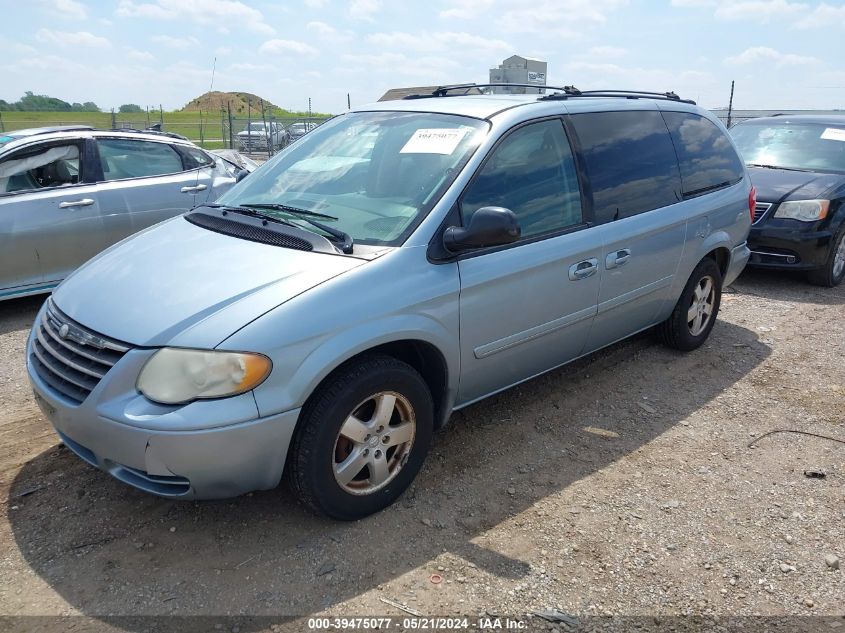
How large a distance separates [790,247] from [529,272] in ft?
15.8

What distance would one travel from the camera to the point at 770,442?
12.7 ft

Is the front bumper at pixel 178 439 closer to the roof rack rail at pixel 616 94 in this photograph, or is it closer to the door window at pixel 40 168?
the roof rack rail at pixel 616 94

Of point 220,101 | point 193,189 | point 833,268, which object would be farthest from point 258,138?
point 220,101

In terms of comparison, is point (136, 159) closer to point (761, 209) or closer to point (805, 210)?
point (761, 209)

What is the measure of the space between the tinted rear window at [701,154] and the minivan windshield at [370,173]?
6.19 feet

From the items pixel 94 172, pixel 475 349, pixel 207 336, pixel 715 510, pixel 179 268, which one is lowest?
pixel 715 510

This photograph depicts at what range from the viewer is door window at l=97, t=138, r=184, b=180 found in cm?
635

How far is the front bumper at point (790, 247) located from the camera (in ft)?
22.7

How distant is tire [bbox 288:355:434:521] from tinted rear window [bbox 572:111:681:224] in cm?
167

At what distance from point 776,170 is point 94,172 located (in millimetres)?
7215

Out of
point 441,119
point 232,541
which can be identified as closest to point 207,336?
point 232,541

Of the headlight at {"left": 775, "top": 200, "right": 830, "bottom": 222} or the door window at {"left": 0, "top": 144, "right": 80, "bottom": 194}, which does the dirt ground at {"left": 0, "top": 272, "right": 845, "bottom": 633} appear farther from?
the headlight at {"left": 775, "top": 200, "right": 830, "bottom": 222}

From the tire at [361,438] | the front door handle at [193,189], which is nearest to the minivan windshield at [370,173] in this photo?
the tire at [361,438]

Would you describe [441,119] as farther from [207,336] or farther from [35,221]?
[35,221]
